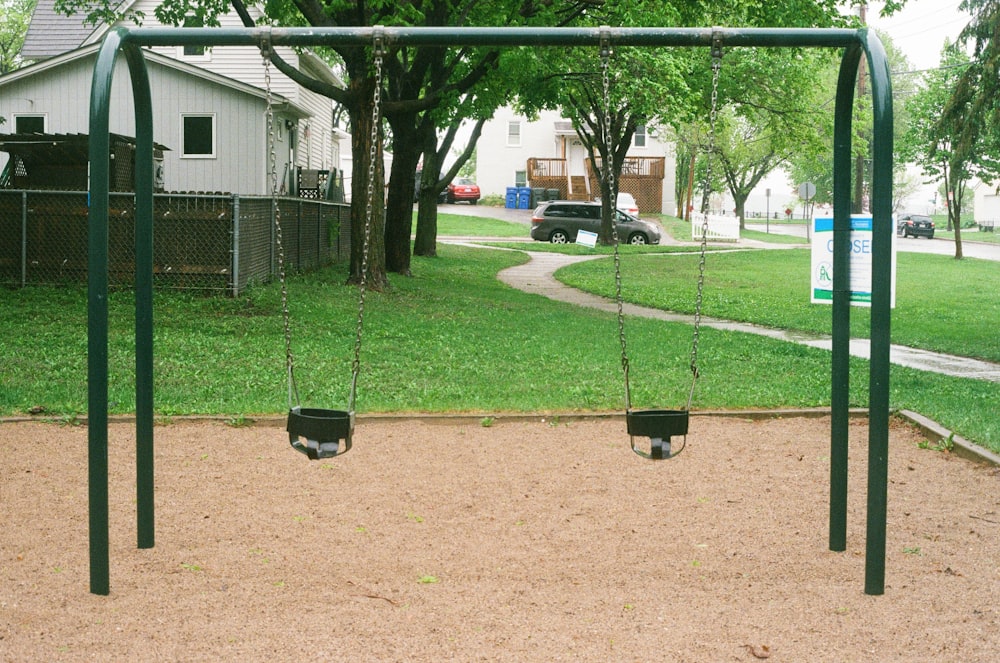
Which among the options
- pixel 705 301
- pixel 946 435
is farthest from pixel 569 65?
pixel 946 435

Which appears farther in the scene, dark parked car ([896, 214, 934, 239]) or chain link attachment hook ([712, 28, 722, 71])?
dark parked car ([896, 214, 934, 239])

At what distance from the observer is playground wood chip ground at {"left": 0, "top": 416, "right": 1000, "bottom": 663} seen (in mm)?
4445

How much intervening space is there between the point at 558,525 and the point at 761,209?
419ft

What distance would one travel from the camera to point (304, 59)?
34000 millimetres

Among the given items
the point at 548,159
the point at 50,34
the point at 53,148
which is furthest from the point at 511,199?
the point at 53,148

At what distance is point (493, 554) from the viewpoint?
561 centimetres

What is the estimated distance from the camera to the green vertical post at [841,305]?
18.8 feet

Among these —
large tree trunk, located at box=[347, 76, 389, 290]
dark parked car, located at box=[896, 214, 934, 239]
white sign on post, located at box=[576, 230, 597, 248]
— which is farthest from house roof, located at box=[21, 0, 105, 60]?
dark parked car, located at box=[896, 214, 934, 239]

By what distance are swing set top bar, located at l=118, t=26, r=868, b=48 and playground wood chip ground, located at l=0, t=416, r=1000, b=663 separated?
91.3 inches

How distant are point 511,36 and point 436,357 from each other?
704 cm

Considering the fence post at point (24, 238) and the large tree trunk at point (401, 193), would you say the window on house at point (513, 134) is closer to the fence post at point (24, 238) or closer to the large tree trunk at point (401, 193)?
the large tree trunk at point (401, 193)

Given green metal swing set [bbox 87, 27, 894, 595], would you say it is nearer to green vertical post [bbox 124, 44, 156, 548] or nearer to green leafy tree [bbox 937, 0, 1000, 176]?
green vertical post [bbox 124, 44, 156, 548]

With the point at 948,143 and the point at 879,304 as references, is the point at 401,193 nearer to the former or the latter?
the point at 948,143

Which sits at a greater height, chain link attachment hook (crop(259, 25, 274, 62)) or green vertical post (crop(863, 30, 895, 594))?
chain link attachment hook (crop(259, 25, 274, 62))
